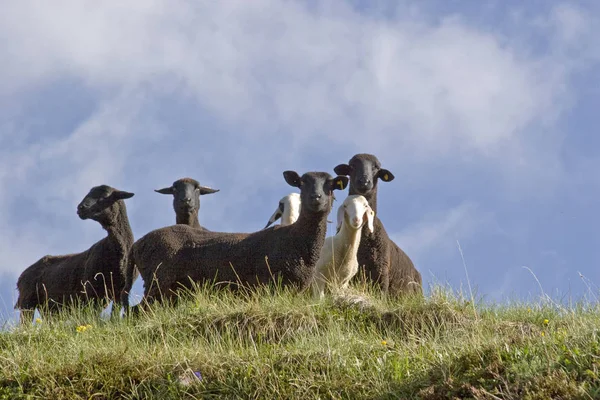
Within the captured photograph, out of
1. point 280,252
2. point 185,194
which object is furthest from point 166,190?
point 280,252

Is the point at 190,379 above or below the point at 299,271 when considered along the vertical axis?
below

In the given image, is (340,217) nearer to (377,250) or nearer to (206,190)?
(377,250)

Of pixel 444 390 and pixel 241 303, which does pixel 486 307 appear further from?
pixel 444 390

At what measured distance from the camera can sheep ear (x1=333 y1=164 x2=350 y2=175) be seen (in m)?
18.3

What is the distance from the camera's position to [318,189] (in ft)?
51.6

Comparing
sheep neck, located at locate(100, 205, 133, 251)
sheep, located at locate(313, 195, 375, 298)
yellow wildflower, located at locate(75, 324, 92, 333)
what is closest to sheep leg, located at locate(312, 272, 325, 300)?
sheep, located at locate(313, 195, 375, 298)

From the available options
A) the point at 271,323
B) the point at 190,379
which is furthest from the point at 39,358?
the point at 271,323

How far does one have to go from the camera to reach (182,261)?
52.4 ft

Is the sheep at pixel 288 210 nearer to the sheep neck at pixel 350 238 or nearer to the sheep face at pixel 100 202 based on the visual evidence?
the sheep neck at pixel 350 238

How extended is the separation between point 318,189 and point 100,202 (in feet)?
15.5

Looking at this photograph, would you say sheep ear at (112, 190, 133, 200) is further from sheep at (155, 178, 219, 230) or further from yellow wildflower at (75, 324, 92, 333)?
yellow wildflower at (75, 324, 92, 333)

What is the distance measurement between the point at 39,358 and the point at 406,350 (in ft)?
13.6

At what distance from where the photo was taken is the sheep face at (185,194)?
61.3 feet

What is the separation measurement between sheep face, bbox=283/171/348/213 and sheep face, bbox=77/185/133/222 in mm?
3951
